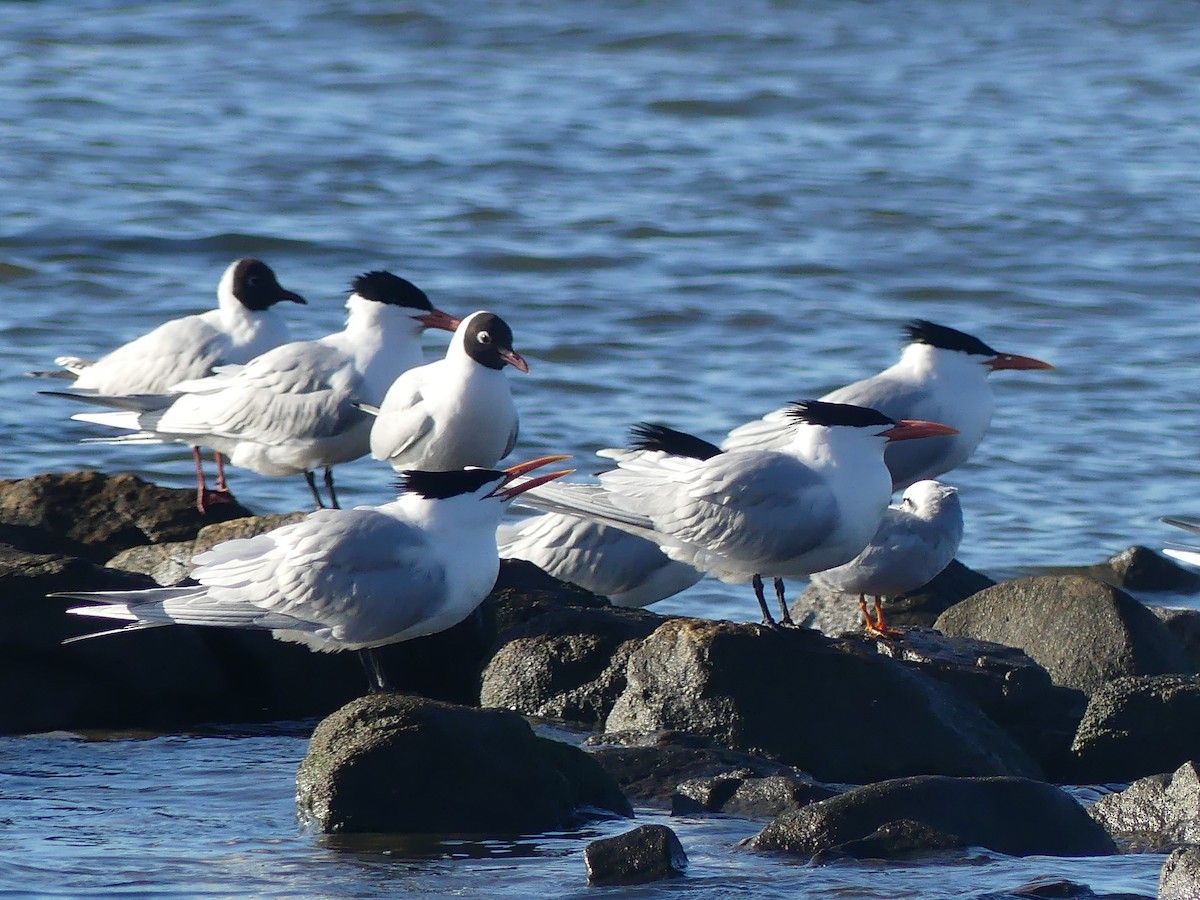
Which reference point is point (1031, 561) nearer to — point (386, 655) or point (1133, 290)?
point (386, 655)

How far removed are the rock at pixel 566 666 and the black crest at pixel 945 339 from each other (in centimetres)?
291

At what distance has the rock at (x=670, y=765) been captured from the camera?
247 inches

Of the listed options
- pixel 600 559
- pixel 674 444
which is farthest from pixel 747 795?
pixel 600 559

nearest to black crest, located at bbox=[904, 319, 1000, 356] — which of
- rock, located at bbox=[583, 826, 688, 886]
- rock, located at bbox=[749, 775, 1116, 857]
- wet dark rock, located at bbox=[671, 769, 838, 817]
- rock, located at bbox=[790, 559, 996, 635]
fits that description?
rock, located at bbox=[790, 559, 996, 635]

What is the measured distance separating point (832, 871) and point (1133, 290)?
494 inches

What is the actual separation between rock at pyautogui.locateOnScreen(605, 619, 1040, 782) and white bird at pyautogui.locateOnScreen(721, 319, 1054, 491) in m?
2.45

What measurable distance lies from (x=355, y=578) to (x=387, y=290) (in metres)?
2.78

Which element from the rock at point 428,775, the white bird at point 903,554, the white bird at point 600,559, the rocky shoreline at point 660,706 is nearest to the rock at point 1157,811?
the rocky shoreline at point 660,706

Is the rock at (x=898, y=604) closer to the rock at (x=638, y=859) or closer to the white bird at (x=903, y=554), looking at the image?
the white bird at (x=903, y=554)

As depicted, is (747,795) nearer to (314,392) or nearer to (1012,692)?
(1012,692)

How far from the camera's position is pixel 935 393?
9.49 meters

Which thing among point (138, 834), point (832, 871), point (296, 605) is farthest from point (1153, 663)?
point (138, 834)

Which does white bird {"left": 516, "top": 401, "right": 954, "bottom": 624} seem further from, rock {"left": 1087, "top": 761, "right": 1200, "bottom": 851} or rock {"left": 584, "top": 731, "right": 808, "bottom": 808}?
rock {"left": 1087, "top": 761, "right": 1200, "bottom": 851}

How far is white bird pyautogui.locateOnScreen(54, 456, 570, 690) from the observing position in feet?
21.7
